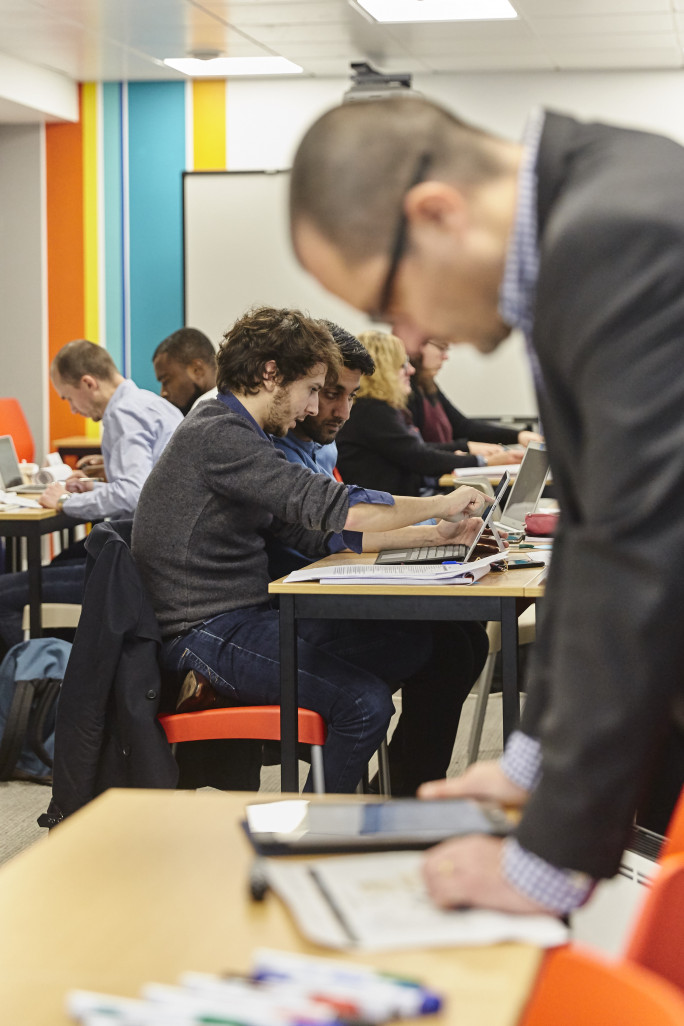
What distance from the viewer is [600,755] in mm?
804

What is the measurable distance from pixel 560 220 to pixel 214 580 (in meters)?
1.82

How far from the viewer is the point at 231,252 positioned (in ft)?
26.1

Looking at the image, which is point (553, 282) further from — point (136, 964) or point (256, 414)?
point (256, 414)

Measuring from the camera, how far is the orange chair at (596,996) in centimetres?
95

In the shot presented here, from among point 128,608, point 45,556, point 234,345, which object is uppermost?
point 234,345

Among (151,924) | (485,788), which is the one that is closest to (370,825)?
(485,788)

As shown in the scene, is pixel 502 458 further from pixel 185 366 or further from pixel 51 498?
pixel 51 498

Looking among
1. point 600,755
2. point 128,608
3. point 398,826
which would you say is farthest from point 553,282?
point 128,608

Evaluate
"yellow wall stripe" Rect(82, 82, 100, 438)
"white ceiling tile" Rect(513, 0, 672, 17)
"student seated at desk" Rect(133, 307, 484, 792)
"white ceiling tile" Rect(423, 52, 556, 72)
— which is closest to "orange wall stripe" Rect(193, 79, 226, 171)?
"yellow wall stripe" Rect(82, 82, 100, 438)

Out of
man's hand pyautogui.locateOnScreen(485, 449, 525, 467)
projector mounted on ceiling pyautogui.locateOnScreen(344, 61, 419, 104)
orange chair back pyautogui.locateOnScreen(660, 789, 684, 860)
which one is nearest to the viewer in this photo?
orange chair back pyautogui.locateOnScreen(660, 789, 684, 860)

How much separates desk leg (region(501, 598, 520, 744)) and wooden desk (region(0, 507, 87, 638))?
185cm

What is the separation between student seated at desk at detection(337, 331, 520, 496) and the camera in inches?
173

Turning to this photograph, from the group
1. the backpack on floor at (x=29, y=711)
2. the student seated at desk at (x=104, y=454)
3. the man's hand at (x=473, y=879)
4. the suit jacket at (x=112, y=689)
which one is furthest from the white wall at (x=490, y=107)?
the man's hand at (x=473, y=879)

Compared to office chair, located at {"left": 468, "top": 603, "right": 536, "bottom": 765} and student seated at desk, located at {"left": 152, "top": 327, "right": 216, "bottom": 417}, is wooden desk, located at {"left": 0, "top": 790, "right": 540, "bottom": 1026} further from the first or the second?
student seated at desk, located at {"left": 152, "top": 327, "right": 216, "bottom": 417}
